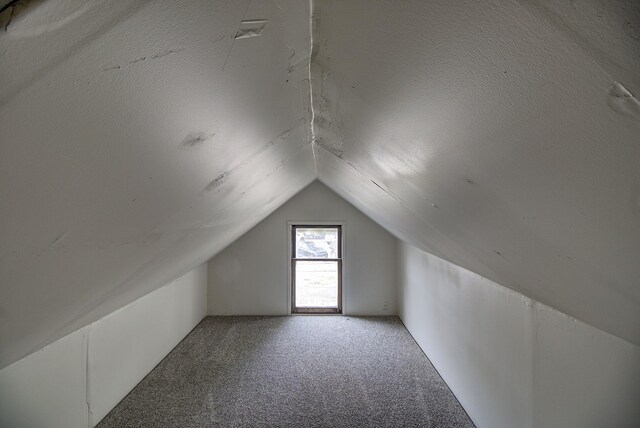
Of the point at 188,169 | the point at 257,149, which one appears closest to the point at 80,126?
the point at 188,169

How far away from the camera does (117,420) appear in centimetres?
247

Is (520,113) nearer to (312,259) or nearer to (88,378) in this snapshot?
(88,378)

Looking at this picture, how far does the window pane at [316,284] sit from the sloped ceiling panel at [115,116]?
13.0ft

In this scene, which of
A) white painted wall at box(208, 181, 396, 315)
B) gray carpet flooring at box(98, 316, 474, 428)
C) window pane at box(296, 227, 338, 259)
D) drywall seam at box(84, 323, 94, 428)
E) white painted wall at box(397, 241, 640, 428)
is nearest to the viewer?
white painted wall at box(397, 241, 640, 428)

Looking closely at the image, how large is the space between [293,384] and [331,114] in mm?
2575

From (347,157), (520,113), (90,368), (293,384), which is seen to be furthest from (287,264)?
(520,113)

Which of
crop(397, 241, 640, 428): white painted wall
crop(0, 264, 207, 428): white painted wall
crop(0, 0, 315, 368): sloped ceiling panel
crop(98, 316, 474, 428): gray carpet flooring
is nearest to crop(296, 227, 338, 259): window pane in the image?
crop(98, 316, 474, 428): gray carpet flooring

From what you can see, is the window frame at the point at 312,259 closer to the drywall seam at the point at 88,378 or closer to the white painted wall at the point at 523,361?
the white painted wall at the point at 523,361

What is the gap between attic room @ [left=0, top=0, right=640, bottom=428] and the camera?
45 centimetres

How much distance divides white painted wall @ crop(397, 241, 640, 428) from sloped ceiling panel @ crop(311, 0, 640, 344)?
0.24m

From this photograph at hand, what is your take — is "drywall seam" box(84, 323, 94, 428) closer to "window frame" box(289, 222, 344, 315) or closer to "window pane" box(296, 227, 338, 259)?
"window frame" box(289, 222, 344, 315)

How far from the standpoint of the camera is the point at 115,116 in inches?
23.8

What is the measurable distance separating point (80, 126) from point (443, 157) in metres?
0.83

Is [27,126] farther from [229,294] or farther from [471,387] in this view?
[229,294]
